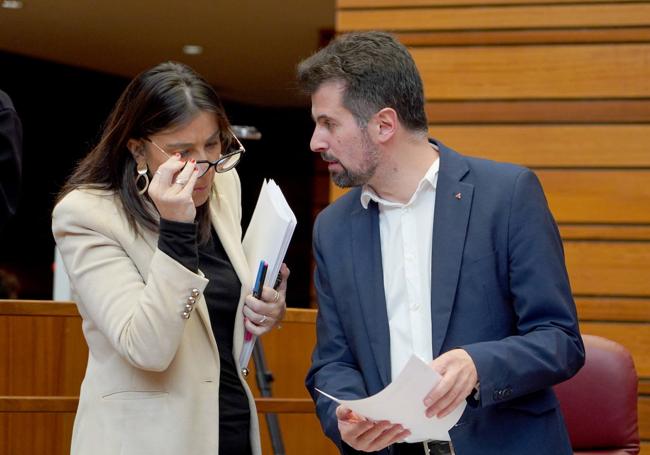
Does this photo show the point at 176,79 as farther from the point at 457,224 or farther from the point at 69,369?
the point at 69,369

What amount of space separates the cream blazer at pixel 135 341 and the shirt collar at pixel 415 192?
0.44 metres

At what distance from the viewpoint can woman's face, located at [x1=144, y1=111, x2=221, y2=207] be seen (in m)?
2.48

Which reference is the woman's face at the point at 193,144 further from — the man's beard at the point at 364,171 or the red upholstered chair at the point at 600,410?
the red upholstered chair at the point at 600,410

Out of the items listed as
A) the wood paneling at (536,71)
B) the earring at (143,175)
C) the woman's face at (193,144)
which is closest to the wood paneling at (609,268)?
the wood paneling at (536,71)

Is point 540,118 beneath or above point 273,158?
above

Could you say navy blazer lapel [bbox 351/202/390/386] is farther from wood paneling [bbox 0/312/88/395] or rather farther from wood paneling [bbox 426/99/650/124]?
wood paneling [bbox 426/99/650/124]

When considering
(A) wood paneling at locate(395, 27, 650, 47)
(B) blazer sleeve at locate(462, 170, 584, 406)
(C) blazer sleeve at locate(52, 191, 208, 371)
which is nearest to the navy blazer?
(B) blazer sleeve at locate(462, 170, 584, 406)

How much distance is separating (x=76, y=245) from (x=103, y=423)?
0.41 m

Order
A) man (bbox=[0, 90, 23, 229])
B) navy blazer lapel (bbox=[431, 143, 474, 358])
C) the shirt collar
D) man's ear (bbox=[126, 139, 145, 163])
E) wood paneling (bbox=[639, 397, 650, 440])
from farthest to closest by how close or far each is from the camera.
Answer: wood paneling (bbox=[639, 397, 650, 440]), man (bbox=[0, 90, 23, 229]), man's ear (bbox=[126, 139, 145, 163]), the shirt collar, navy blazer lapel (bbox=[431, 143, 474, 358])

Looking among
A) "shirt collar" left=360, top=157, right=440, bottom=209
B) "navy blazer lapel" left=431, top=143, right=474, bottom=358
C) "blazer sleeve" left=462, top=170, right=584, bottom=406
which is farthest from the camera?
"shirt collar" left=360, top=157, right=440, bottom=209

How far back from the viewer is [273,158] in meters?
13.4

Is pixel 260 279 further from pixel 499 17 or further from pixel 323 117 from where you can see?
pixel 499 17

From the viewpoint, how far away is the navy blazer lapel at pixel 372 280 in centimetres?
231

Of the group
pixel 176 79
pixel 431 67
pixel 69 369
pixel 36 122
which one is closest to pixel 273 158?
pixel 36 122
